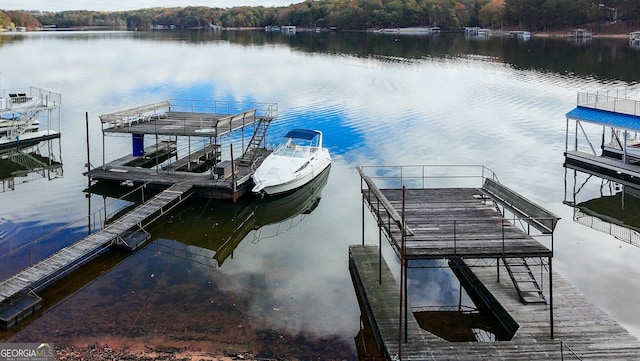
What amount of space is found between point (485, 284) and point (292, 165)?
1484 cm

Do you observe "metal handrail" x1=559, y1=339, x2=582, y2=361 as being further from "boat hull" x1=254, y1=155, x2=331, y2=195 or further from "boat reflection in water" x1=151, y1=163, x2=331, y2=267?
"boat hull" x1=254, y1=155, x2=331, y2=195

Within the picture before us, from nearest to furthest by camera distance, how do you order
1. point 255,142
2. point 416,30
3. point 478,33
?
point 255,142 → point 478,33 → point 416,30

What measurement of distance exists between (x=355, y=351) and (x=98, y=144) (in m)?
31.3

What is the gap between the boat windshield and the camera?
106 ft

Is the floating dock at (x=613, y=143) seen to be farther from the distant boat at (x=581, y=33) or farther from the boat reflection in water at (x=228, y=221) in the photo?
the distant boat at (x=581, y=33)

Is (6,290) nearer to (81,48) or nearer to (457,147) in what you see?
(457,147)

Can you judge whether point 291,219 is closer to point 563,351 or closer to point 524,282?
point 524,282

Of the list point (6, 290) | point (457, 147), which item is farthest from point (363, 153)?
point (6, 290)

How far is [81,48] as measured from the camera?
139500mm

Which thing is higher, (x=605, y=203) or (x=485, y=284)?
(x=605, y=203)

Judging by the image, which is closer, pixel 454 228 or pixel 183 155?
pixel 454 228

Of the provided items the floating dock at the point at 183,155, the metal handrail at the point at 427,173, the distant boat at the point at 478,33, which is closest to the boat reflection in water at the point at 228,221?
the floating dock at the point at 183,155

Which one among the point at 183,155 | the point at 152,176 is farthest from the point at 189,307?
the point at 183,155

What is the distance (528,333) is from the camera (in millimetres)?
15250
